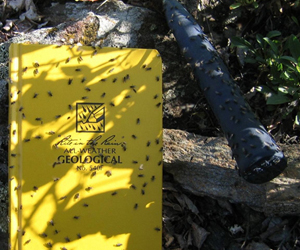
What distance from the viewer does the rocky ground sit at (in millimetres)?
3244

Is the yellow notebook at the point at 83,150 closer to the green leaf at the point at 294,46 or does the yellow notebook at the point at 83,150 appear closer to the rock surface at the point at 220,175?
the rock surface at the point at 220,175

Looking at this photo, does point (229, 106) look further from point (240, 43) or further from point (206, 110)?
point (240, 43)

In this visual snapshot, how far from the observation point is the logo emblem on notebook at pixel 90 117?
10.3 feet

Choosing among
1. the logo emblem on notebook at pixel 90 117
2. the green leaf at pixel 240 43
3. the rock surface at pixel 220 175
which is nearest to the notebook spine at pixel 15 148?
the logo emblem on notebook at pixel 90 117

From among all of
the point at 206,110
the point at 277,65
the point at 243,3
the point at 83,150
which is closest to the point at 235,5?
the point at 243,3

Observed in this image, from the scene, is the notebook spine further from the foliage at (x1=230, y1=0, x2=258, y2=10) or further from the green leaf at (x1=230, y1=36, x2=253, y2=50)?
the foliage at (x1=230, y1=0, x2=258, y2=10)

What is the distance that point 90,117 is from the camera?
125 inches

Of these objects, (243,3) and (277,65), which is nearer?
(277,65)

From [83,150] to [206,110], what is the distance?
3.64 feet

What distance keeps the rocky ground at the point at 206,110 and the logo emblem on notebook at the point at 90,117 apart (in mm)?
648

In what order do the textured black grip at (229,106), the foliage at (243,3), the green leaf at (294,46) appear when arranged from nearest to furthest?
the textured black grip at (229,106) → the green leaf at (294,46) → the foliage at (243,3)

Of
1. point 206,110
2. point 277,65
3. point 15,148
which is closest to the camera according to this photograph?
point 15,148

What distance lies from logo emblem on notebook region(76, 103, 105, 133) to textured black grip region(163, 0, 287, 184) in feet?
2.60

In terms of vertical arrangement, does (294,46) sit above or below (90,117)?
above
